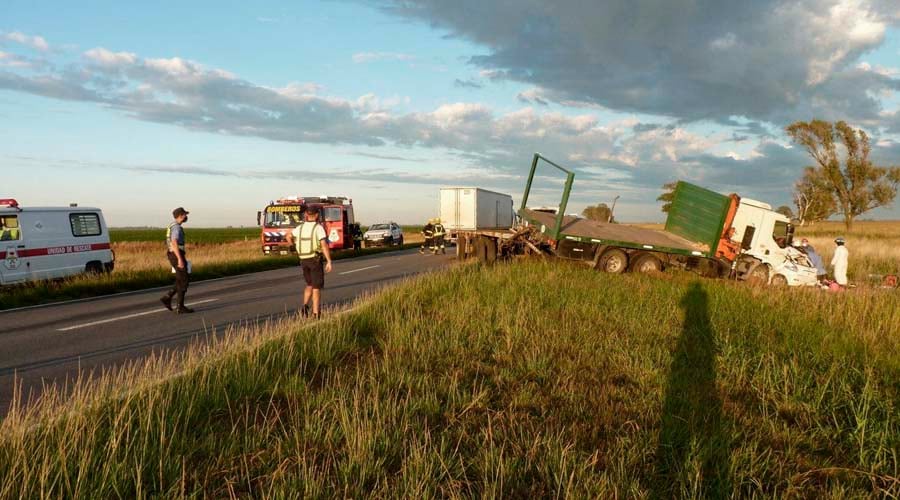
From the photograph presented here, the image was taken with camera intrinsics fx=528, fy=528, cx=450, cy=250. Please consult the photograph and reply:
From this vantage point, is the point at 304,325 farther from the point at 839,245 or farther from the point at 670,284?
the point at 839,245

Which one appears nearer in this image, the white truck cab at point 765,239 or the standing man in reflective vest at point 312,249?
the standing man in reflective vest at point 312,249

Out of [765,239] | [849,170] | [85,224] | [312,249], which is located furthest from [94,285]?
[849,170]

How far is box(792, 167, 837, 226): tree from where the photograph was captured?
147 feet

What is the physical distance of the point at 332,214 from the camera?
26.4m

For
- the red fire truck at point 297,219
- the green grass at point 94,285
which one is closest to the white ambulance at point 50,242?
the green grass at point 94,285

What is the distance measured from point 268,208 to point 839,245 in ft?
69.9

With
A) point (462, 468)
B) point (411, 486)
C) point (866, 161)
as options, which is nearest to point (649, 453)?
point (462, 468)

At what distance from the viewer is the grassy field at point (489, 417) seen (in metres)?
3.00

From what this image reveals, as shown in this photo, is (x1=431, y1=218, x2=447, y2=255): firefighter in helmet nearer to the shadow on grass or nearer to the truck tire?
the truck tire

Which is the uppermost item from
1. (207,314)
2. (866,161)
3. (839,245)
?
(866,161)

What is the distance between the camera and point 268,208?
24219 millimetres

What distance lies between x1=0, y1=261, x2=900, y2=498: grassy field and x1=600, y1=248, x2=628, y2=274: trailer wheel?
26.5ft

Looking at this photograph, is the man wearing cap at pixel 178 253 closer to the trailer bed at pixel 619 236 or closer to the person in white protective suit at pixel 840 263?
the trailer bed at pixel 619 236

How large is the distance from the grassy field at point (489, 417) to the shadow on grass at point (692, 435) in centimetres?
2
